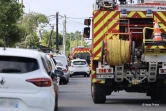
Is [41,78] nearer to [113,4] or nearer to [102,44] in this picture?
[102,44]

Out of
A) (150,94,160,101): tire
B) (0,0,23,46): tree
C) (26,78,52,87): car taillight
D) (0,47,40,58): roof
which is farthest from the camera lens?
(0,0,23,46): tree

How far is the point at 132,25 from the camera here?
17781 mm

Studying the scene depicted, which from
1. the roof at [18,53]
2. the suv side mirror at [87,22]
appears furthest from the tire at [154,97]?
the roof at [18,53]

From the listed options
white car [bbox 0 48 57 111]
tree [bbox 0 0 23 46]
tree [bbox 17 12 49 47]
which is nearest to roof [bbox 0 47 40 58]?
white car [bbox 0 48 57 111]

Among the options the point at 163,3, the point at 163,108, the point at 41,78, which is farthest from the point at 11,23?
the point at 41,78

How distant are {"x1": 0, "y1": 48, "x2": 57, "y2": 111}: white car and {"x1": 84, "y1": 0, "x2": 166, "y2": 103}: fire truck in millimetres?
6021

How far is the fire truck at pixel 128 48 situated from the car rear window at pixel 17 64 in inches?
234

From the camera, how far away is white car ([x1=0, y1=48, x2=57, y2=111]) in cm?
1039

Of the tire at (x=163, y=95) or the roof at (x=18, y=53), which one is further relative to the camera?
the tire at (x=163, y=95)

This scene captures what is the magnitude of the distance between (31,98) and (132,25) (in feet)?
26.1

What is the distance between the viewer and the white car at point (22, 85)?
1039 centimetres

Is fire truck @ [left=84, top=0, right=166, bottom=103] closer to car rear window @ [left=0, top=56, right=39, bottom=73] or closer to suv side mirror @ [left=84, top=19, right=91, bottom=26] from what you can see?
suv side mirror @ [left=84, top=19, right=91, bottom=26]

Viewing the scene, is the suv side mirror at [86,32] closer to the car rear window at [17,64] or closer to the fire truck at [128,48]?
the fire truck at [128,48]

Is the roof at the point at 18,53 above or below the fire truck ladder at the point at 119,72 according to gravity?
above
